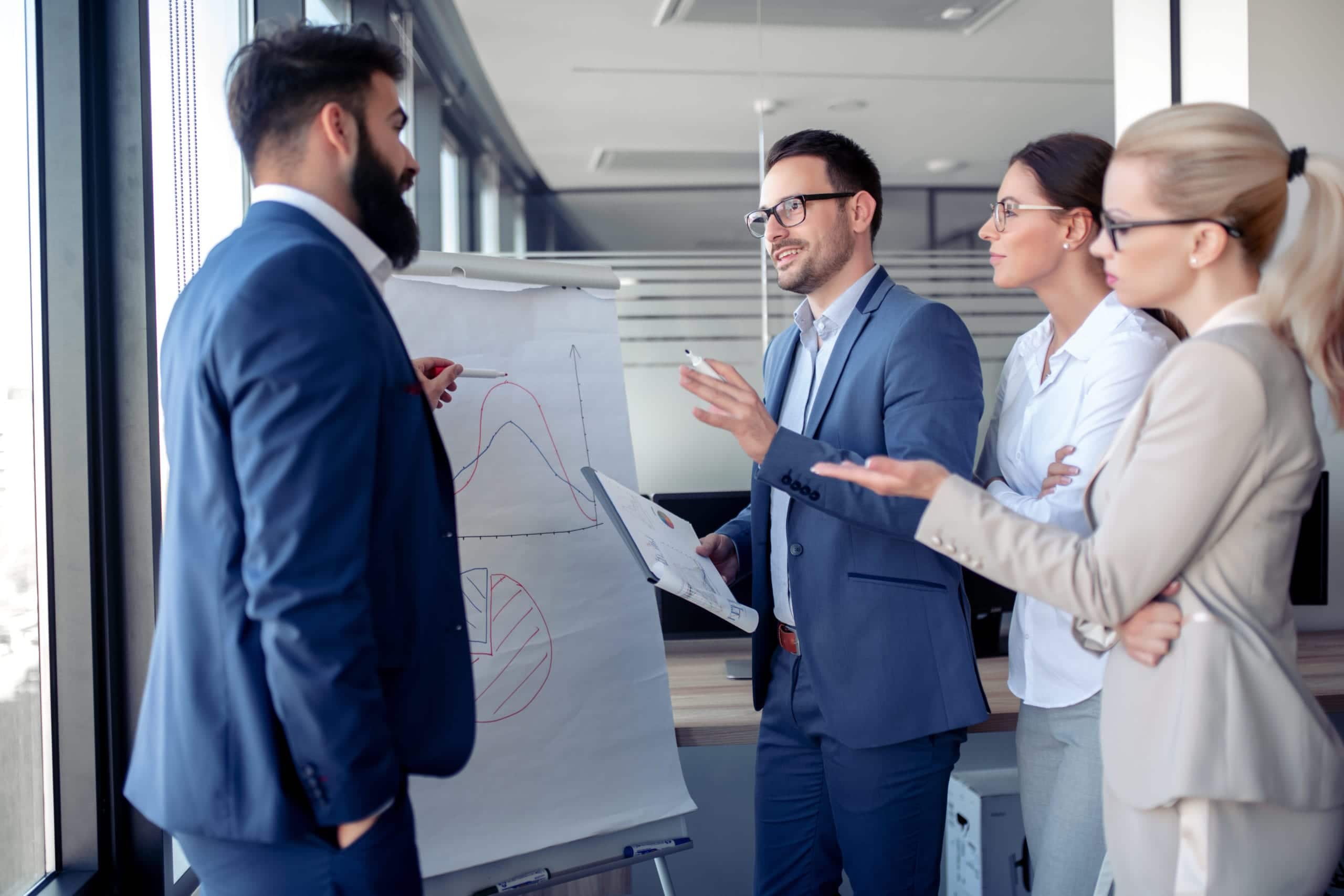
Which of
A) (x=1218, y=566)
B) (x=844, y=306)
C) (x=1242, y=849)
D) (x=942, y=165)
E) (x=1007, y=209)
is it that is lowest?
(x=1242, y=849)

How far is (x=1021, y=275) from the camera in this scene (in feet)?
5.44

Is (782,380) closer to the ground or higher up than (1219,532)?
higher up

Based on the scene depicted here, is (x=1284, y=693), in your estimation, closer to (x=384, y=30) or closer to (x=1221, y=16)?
(x=1221, y=16)

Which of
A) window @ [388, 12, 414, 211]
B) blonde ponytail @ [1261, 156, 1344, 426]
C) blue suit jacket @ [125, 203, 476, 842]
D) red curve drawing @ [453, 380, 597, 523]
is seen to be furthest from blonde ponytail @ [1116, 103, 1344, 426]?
window @ [388, 12, 414, 211]

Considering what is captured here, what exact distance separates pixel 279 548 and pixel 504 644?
795 mm

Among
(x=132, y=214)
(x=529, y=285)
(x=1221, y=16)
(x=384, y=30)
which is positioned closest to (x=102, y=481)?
(x=132, y=214)

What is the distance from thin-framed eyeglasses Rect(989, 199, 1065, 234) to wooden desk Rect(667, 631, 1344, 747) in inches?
37.5

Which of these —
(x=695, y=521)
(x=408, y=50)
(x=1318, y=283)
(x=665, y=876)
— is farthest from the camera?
(x=408, y=50)

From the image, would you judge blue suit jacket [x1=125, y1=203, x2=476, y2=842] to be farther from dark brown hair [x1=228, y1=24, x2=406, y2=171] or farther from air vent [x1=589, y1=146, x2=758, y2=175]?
air vent [x1=589, y1=146, x2=758, y2=175]

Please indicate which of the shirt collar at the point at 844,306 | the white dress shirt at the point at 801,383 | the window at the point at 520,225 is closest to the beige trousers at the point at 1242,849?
the white dress shirt at the point at 801,383

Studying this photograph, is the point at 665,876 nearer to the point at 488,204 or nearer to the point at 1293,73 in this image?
the point at 488,204

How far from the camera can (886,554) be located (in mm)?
1593

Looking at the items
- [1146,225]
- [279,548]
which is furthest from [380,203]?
[1146,225]

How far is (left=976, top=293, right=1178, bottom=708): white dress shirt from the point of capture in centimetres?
149
